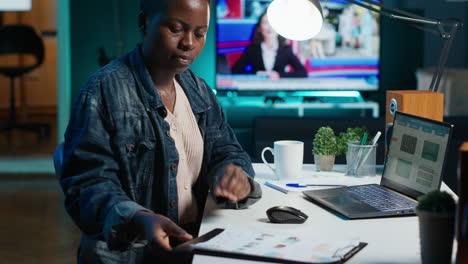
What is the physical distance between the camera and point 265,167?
232cm

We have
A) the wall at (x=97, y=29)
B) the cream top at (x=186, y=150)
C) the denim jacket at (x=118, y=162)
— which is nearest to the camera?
the denim jacket at (x=118, y=162)

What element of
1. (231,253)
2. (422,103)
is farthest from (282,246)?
(422,103)

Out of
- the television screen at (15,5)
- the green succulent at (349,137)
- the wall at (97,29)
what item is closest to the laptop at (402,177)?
the green succulent at (349,137)

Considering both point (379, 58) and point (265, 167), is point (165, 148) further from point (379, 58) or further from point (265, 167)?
point (379, 58)

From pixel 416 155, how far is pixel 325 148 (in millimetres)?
443

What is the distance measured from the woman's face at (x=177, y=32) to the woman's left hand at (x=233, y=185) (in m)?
0.29

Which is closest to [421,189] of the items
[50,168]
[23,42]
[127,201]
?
[127,201]

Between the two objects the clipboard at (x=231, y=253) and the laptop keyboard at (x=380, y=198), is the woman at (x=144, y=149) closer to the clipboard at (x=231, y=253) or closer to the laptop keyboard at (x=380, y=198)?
the clipboard at (x=231, y=253)

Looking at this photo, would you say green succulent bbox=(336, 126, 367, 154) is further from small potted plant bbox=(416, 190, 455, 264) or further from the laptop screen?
small potted plant bbox=(416, 190, 455, 264)

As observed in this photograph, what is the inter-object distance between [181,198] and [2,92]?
623 cm

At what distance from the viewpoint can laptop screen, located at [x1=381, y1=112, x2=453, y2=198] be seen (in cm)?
169

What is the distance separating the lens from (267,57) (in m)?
5.99

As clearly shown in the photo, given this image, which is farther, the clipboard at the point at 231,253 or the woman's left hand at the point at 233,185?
the woman's left hand at the point at 233,185

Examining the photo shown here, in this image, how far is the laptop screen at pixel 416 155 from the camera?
5.56 ft
